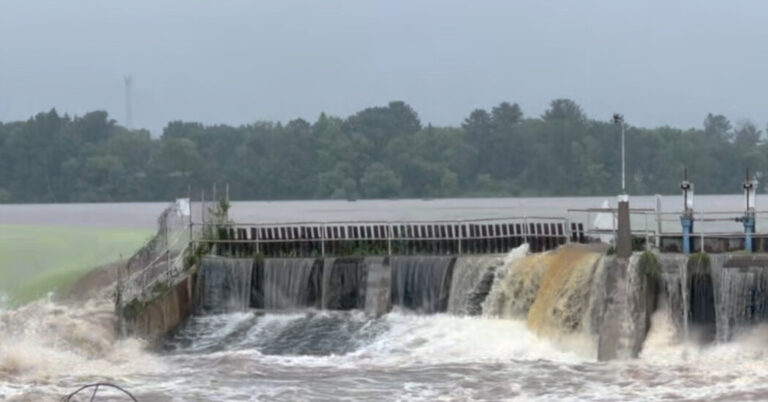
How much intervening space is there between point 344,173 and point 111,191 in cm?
2261

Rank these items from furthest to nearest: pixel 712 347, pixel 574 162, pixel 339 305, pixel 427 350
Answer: pixel 574 162
pixel 339 305
pixel 427 350
pixel 712 347

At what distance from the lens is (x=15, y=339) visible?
1225 inches

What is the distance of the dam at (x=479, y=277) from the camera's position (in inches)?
1136

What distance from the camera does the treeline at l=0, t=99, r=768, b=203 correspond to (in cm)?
11738

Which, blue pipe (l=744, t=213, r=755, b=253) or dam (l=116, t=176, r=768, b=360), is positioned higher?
blue pipe (l=744, t=213, r=755, b=253)

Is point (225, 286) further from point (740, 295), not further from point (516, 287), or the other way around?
point (740, 295)

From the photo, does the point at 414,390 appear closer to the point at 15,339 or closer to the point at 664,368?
the point at 664,368

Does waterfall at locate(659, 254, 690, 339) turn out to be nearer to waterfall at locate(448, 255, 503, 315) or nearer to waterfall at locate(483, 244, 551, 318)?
waterfall at locate(483, 244, 551, 318)

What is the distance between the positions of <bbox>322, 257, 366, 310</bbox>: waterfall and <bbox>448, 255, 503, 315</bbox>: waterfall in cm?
277

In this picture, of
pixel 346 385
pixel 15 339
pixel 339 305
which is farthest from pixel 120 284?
pixel 346 385

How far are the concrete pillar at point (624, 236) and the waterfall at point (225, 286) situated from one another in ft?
35.0

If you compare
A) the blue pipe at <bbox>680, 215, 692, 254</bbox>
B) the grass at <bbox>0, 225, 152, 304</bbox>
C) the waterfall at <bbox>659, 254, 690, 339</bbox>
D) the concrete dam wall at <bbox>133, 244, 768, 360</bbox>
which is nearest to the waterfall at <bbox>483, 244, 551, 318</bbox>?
the concrete dam wall at <bbox>133, 244, 768, 360</bbox>

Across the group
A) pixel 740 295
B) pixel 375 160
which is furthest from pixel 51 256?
pixel 375 160

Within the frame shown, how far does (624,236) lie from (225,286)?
37.8 feet
